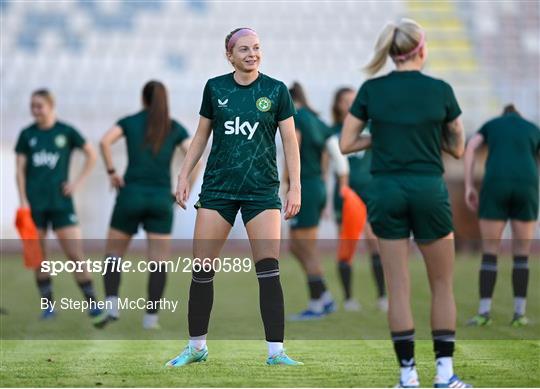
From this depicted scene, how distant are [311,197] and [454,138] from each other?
504 cm

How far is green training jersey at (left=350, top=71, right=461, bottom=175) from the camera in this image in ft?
17.0

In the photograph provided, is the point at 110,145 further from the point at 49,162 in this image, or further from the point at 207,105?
the point at 207,105

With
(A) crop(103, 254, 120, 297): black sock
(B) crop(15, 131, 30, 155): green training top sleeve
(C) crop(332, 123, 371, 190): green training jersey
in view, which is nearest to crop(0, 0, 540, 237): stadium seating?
(C) crop(332, 123, 371, 190): green training jersey

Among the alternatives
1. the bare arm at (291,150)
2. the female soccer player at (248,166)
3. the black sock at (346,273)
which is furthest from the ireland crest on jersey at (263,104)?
the black sock at (346,273)

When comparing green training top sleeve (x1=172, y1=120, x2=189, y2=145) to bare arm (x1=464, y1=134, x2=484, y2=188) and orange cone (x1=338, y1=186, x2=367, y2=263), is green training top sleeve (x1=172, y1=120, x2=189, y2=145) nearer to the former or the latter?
orange cone (x1=338, y1=186, x2=367, y2=263)

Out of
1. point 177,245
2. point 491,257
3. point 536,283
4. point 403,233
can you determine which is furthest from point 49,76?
point 403,233

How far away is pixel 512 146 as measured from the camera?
30.2 ft

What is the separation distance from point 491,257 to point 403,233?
439 centimetres

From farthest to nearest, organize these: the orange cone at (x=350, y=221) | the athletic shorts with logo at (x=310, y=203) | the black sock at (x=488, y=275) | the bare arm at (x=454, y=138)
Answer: the orange cone at (x=350, y=221), the athletic shorts with logo at (x=310, y=203), the black sock at (x=488, y=275), the bare arm at (x=454, y=138)

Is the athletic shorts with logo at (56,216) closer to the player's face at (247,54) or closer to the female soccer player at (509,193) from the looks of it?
the female soccer player at (509,193)

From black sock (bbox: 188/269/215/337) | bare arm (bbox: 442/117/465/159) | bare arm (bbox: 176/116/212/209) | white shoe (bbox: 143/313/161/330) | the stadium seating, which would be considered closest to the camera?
bare arm (bbox: 442/117/465/159)

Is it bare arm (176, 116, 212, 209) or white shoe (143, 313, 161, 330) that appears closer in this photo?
bare arm (176, 116, 212, 209)

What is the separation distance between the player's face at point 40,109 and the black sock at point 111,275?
1574 millimetres

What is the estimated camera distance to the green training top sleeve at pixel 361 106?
528 centimetres
